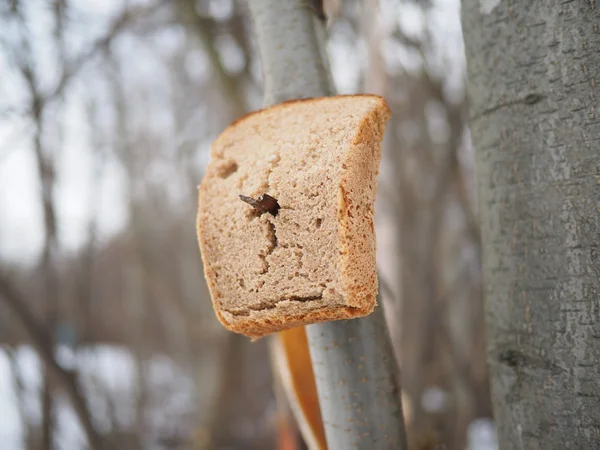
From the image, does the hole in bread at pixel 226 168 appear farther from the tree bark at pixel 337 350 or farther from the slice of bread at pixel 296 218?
the tree bark at pixel 337 350

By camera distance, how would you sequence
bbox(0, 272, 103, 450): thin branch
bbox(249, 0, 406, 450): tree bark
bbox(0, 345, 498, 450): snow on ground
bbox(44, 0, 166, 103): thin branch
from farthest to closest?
bbox(0, 345, 498, 450): snow on ground
bbox(44, 0, 166, 103): thin branch
bbox(0, 272, 103, 450): thin branch
bbox(249, 0, 406, 450): tree bark

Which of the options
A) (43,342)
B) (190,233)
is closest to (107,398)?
(43,342)

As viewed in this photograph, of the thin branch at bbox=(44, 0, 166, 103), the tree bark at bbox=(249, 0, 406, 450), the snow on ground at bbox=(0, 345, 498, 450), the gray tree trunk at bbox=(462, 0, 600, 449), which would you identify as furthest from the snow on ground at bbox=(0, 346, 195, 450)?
the gray tree trunk at bbox=(462, 0, 600, 449)

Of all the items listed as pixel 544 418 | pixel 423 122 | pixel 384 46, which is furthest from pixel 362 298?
pixel 423 122

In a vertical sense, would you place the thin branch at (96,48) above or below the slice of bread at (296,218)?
above

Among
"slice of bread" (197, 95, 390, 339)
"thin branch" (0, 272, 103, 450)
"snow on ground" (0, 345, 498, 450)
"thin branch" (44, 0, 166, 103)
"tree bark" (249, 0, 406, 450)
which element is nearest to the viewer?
"slice of bread" (197, 95, 390, 339)

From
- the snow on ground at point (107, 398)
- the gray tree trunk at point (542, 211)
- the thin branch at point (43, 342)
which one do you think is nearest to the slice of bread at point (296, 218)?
the gray tree trunk at point (542, 211)

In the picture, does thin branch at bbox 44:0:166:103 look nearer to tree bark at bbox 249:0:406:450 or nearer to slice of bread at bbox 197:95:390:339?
tree bark at bbox 249:0:406:450

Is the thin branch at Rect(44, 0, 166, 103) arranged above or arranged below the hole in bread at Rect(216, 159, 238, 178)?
above

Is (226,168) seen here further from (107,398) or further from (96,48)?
(107,398)
